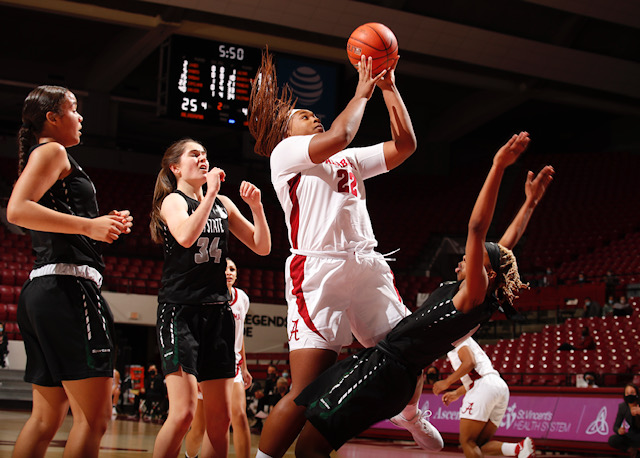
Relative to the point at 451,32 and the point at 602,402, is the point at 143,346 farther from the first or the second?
the point at 602,402

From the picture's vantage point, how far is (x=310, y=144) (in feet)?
11.1

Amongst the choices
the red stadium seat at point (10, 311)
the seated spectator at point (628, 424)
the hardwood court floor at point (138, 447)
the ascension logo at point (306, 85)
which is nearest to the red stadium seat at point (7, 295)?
the red stadium seat at point (10, 311)

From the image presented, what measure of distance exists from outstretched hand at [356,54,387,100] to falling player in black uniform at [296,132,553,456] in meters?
0.78

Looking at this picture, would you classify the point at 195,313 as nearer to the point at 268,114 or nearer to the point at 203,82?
the point at 268,114

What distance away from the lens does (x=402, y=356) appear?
10.6ft

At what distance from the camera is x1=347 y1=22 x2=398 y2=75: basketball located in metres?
3.85

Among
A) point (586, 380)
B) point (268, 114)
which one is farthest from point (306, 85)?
point (268, 114)

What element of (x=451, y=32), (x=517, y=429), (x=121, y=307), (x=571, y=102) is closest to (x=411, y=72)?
(x=451, y=32)

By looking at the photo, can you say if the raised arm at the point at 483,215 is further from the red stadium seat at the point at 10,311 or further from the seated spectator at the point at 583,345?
the red stadium seat at the point at 10,311

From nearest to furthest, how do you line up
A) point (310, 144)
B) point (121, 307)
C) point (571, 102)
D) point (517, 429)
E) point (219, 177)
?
point (310, 144), point (219, 177), point (517, 429), point (121, 307), point (571, 102)

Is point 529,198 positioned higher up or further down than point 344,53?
further down

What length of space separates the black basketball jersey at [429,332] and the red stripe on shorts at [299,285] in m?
0.37

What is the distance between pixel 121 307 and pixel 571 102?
14650 mm

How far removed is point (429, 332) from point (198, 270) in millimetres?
1324
